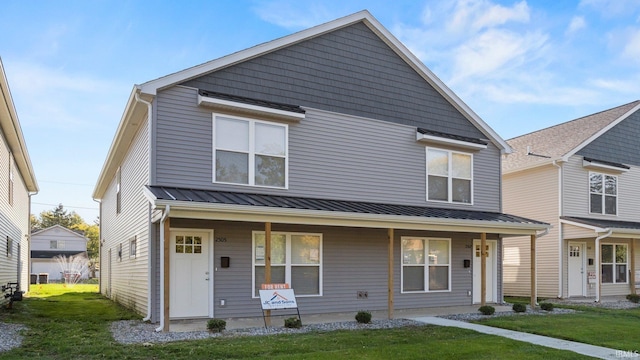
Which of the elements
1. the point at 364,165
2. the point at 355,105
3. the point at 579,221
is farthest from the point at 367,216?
the point at 579,221

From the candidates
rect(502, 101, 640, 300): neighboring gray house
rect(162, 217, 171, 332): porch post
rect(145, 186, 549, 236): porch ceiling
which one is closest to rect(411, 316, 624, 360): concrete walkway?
rect(145, 186, 549, 236): porch ceiling

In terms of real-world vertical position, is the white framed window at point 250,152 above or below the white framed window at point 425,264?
above

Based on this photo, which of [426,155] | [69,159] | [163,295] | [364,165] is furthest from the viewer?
[69,159]

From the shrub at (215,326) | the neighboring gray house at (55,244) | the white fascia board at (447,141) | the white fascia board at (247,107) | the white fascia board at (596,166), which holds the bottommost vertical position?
the neighboring gray house at (55,244)

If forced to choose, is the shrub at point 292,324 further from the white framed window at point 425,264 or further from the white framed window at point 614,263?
the white framed window at point 614,263

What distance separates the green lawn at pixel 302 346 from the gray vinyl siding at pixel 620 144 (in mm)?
13107

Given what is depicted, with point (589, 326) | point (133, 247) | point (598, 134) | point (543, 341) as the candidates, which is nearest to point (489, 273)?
point (589, 326)

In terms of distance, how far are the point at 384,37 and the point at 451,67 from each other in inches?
215

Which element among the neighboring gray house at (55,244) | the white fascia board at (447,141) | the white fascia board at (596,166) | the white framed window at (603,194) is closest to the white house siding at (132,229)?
the white fascia board at (447,141)

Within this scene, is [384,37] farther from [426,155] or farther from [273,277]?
[273,277]

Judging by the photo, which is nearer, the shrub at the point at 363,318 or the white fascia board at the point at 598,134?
the shrub at the point at 363,318

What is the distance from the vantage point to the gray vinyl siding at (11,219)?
1493cm

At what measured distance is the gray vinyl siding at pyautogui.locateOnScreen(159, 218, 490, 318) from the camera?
38.3 ft

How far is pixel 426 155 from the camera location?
49.7 feet
